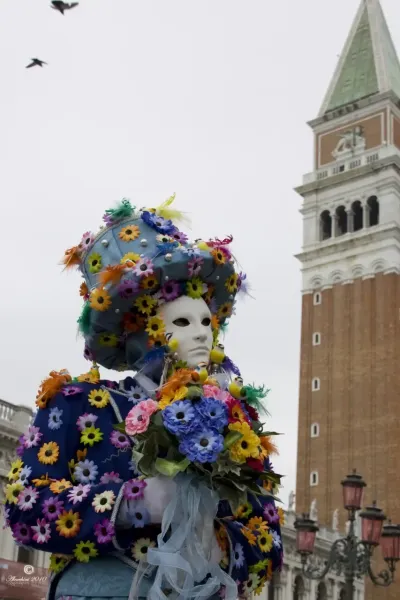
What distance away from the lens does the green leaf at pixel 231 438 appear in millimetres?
2973

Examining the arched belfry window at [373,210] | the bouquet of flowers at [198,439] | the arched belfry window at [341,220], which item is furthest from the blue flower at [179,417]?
the arched belfry window at [341,220]

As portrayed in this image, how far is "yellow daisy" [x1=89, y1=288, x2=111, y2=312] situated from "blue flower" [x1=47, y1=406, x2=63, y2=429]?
45cm

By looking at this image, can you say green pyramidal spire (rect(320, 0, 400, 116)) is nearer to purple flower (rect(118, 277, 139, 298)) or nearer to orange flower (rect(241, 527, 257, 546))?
purple flower (rect(118, 277, 139, 298))

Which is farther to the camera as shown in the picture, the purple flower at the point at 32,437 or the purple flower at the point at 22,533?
the purple flower at the point at 32,437

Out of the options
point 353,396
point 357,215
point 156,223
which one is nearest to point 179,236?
point 156,223

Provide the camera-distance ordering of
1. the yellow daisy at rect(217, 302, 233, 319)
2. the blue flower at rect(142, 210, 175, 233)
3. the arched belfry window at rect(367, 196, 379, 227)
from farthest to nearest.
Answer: the arched belfry window at rect(367, 196, 379, 227) → the yellow daisy at rect(217, 302, 233, 319) → the blue flower at rect(142, 210, 175, 233)

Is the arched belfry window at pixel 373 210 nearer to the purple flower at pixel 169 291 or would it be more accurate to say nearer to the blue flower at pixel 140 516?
the purple flower at pixel 169 291

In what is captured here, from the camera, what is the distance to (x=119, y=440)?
133 inches

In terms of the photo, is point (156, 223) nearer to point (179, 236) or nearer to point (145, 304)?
point (179, 236)

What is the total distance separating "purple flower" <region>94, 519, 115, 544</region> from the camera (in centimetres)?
308

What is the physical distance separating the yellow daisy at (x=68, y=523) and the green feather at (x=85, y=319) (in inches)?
35.8

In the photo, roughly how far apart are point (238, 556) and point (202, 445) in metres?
0.63

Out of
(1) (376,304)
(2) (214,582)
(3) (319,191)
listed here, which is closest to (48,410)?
(2) (214,582)

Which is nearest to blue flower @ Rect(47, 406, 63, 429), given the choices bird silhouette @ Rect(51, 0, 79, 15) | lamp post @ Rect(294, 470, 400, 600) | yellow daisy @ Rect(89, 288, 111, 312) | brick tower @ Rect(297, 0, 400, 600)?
yellow daisy @ Rect(89, 288, 111, 312)
